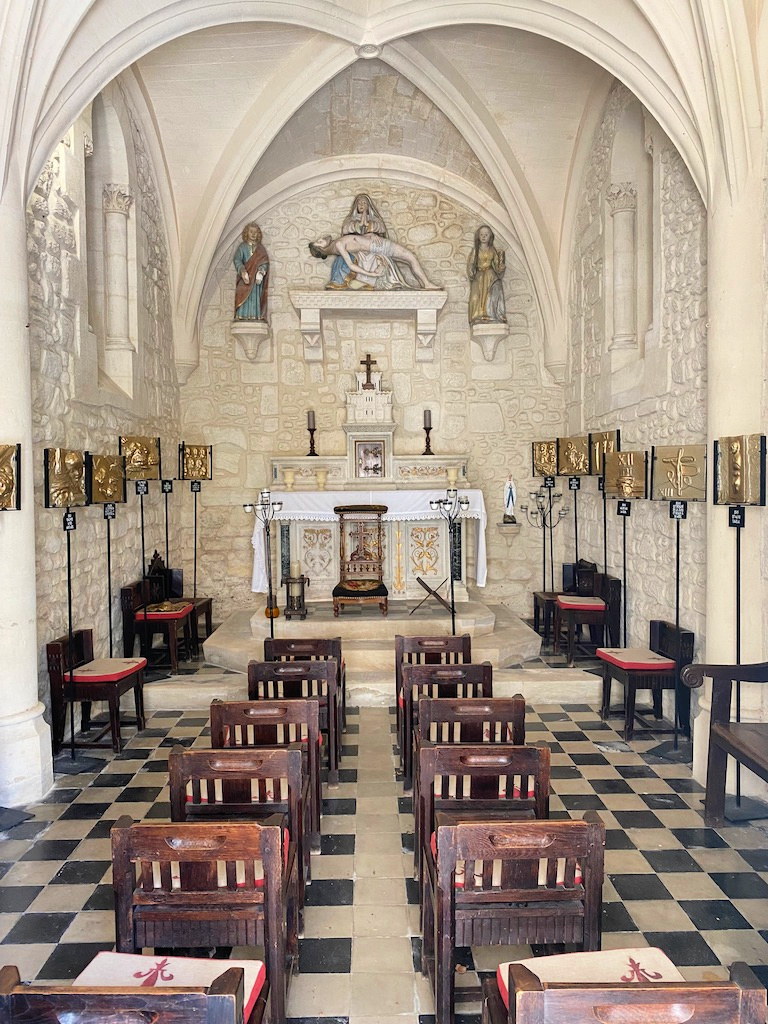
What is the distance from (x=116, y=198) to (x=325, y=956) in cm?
639

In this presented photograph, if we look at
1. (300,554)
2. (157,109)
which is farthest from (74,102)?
(300,554)

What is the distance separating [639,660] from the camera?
15.5ft

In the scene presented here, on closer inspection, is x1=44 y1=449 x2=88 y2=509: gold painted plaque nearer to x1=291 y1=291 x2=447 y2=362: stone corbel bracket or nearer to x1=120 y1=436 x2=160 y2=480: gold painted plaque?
x1=120 y1=436 x2=160 y2=480: gold painted plaque

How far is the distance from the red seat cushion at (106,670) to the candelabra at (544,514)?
5.18 metres

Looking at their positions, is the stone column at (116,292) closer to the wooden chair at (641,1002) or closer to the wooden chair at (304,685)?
the wooden chair at (304,685)

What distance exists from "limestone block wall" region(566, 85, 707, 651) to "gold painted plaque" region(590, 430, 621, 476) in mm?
82

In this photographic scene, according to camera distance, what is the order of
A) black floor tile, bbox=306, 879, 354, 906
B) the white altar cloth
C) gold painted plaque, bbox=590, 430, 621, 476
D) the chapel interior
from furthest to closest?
the white altar cloth < gold painted plaque, bbox=590, 430, 621, 476 < the chapel interior < black floor tile, bbox=306, 879, 354, 906

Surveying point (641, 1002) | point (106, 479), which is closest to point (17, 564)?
point (106, 479)

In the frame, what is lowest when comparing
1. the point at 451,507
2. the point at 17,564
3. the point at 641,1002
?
the point at 641,1002

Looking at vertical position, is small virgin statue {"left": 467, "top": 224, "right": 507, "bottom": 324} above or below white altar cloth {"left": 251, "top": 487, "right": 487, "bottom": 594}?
above

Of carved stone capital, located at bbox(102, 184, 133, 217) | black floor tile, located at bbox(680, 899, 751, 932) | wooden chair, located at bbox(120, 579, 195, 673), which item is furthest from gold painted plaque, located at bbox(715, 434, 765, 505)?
carved stone capital, located at bbox(102, 184, 133, 217)

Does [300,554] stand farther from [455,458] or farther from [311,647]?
[311,647]

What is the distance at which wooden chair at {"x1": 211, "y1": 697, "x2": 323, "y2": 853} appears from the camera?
306cm

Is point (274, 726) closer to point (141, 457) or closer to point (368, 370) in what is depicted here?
point (141, 457)
